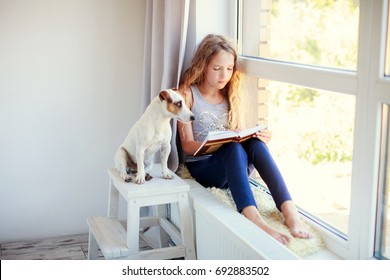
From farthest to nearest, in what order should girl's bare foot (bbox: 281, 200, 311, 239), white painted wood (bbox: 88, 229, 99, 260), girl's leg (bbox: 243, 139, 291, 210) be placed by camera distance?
white painted wood (bbox: 88, 229, 99, 260), girl's leg (bbox: 243, 139, 291, 210), girl's bare foot (bbox: 281, 200, 311, 239)

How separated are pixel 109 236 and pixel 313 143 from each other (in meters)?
0.73

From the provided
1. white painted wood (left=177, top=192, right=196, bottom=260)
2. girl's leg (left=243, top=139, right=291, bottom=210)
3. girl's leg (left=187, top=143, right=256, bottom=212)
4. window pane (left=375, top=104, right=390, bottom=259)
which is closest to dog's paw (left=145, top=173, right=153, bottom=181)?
white painted wood (left=177, top=192, right=196, bottom=260)

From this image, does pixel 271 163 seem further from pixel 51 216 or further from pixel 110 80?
pixel 51 216

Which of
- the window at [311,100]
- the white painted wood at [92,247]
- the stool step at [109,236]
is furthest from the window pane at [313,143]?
the white painted wood at [92,247]

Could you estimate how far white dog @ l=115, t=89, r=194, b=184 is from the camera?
193cm

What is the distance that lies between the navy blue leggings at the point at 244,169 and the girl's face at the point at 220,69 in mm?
256

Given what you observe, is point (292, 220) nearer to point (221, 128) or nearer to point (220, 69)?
point (221, 128)

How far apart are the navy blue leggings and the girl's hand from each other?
2 centimetres

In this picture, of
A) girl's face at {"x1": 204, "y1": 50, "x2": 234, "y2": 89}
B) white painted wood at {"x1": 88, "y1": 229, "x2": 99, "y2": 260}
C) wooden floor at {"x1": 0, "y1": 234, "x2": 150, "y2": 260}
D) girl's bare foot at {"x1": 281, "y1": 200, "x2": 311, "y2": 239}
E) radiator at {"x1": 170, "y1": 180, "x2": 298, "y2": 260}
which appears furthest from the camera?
wooden floor at {"x1": 0, "y1": 234, "x2": 150, "y2": 260}

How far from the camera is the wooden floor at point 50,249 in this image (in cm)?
247

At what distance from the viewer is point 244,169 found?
1986 mm

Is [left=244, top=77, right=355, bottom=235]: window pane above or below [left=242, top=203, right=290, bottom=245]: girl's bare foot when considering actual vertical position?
above

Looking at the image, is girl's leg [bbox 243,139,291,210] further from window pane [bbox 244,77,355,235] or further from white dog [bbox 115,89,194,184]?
white dog [bbox 115,89,194,184]

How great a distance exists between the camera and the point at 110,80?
262 cm
